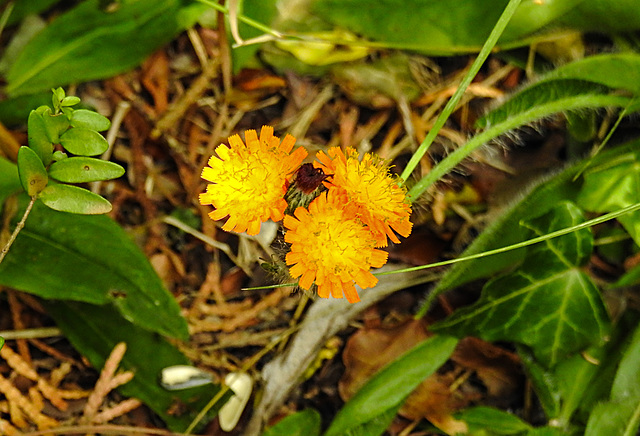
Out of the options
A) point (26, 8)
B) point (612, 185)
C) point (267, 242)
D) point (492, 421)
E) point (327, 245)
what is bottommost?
point (492, 421)

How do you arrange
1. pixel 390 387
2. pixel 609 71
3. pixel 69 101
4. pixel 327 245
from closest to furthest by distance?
pixel 327 245, pixel 69 101, pixel 609 71, pixel 390 387

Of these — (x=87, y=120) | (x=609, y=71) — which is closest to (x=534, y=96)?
(x=609, y=71)

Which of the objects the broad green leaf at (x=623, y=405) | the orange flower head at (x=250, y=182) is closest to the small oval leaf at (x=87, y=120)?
the orange flower head at (x=250, y=182)

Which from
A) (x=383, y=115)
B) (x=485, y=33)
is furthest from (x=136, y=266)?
(x=485, y=33)

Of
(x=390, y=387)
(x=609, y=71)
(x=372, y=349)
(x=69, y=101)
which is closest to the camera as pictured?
(x=69, y=101)

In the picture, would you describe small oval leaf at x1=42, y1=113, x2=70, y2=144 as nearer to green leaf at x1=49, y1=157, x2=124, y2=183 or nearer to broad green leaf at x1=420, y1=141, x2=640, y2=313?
green leaf at x1=49, y1=157, x2=124, y2=183

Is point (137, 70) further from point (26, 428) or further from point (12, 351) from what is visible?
point (26, 428)

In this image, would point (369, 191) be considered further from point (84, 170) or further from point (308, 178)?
point (84, 170)

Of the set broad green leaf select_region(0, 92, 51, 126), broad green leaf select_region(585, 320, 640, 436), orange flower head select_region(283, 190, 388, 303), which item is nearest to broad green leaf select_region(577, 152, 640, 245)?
broad green leaf select_region(585, 320, 640, 436)

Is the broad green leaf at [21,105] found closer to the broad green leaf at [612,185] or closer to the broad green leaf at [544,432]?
the broad green leaf at [612,185]
